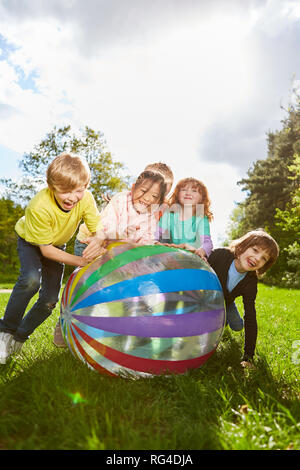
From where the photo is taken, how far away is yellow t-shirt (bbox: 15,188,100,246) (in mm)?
3680

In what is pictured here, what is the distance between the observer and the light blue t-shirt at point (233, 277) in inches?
169

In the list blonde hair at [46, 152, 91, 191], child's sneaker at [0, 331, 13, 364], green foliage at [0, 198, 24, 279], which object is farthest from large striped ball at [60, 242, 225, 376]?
green foliage at [0, 198, 24, 279]

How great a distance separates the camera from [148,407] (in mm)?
2662

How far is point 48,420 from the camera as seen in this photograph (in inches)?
92.7

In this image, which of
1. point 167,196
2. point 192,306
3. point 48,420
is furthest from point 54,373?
point 167,196

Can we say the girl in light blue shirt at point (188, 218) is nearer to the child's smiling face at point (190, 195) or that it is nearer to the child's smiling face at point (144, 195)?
the child's smiling face at point (190, 195)

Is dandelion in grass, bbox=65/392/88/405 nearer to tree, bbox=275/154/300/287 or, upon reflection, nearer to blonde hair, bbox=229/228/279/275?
blonde hair, bbox=229/228/279/275

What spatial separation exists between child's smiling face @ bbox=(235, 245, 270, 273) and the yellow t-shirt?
1755 millimetres

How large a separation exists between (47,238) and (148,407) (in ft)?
6.08

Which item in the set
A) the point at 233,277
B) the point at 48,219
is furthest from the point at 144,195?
the point at 233,277

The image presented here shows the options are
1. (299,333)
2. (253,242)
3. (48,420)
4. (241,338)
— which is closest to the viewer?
(48,420)

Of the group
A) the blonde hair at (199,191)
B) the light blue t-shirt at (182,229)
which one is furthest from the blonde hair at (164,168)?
the light blue t-shirt at (182,229)
